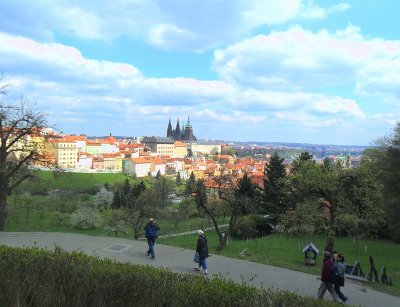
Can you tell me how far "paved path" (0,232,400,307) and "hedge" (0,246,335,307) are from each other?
3.31 m

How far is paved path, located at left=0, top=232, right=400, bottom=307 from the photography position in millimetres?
13188

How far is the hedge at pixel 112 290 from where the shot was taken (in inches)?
273

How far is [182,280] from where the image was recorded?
7953 millimetres

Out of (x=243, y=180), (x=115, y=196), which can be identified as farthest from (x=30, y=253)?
(x=115, y=196)

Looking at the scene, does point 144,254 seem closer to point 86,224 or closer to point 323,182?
point 323,182

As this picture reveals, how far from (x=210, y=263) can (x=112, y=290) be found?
9345 mm

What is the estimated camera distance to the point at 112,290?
7.16 m

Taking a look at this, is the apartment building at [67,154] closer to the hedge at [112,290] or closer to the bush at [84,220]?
the bush at [84,220]

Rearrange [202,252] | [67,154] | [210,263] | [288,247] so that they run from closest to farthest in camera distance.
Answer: [202,252] → [210,263] → [288,247] → [67,154]

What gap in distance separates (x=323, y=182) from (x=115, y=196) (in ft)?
178

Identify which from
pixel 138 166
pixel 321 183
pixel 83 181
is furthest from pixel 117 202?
pixel 138 166

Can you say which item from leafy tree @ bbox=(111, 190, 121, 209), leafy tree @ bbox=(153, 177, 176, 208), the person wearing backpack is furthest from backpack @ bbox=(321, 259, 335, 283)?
leafy tree @ bbox=(111, 190, 121, 209)

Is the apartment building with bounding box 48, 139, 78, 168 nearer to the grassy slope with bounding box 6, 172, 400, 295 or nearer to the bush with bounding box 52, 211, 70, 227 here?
the grassy slope with bounding box 6, 172, 400, 295

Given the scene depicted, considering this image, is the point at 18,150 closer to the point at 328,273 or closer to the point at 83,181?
the point at 328,273
